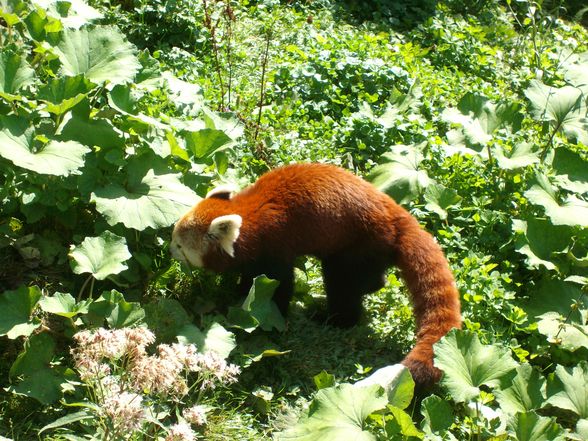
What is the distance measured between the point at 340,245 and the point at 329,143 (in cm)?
140

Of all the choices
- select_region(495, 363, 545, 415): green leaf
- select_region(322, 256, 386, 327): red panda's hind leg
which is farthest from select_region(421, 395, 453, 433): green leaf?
select_region(322, 256, 386, 327): red panda's hind leg

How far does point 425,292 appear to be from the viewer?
14.0 feet

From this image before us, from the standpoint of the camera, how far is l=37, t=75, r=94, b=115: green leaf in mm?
4223

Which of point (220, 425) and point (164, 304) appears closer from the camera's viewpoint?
point (220, 425)

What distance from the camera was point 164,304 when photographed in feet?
13.7

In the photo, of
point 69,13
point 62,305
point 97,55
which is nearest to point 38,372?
point 62,305

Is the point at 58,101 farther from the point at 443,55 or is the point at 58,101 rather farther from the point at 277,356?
the point at 443,55

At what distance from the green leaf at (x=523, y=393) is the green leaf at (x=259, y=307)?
1.29 m

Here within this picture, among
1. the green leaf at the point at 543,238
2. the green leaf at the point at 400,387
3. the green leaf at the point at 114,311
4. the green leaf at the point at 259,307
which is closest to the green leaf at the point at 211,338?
the green leaf at the point at 259,307

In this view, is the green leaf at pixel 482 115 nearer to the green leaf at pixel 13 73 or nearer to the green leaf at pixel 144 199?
the green leaf at pixel 144 199

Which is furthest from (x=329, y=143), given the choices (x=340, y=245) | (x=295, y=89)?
(x=340, y=245)

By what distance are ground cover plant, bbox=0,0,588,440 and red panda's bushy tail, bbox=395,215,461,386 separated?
0.16 m

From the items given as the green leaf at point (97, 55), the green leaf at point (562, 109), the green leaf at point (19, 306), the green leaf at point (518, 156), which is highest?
the green leaf at point (97, 55)

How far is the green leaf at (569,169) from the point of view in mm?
4934
